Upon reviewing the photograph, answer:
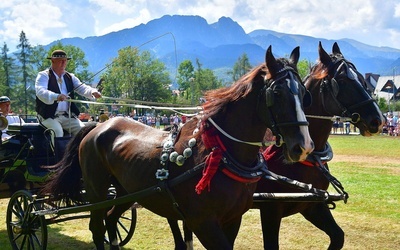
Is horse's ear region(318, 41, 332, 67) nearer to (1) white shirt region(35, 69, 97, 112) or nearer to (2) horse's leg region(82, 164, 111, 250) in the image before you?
(2) horse's leg region(82, 164, 111, 250)

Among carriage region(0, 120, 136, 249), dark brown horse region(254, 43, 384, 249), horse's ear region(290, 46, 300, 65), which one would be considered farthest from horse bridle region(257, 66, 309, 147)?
carriage region(0, 120, 136, 249)

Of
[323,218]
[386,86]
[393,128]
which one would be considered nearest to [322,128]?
[323,218]

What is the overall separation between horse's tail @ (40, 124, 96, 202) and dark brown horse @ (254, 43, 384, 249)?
242 centimetres

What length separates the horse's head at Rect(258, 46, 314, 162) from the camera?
3625 mm

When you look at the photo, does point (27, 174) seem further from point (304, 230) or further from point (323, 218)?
point (304, 230)

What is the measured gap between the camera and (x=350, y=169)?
50.4ft

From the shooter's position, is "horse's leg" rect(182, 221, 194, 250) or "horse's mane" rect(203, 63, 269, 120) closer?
"horse's mane" rect(203, 63, 269, 120)

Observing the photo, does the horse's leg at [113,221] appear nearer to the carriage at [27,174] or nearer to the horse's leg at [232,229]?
the carriage at [27,174]

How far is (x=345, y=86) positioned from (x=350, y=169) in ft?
36.3

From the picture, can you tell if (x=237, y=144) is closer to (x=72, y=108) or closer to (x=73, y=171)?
(x=73, y=171)

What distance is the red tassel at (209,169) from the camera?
3.97 m

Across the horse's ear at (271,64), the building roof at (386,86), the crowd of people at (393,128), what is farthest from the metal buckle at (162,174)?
the building roof at (386,86)

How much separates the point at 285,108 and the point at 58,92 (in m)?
3.87

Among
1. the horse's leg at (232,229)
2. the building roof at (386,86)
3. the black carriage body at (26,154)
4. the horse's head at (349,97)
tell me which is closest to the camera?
the horse's leg at (232,229)
